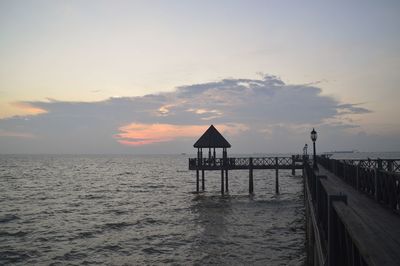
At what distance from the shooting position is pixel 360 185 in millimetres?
13844

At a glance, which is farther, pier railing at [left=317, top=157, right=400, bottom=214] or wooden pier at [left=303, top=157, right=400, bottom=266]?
pier railing at [left=317, top=157, right=400, bottom=214]

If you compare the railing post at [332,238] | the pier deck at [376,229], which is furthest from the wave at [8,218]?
the railing post at [332,238]

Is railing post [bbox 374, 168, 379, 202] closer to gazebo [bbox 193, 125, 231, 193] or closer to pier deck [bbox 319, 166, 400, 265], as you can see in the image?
pier deck [bbox 319, 166, 400, 265]

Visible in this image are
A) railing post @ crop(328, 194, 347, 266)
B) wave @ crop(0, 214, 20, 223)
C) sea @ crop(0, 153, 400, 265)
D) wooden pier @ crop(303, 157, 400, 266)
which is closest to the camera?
wooden pier @ crop(303, 157, 400, 266)

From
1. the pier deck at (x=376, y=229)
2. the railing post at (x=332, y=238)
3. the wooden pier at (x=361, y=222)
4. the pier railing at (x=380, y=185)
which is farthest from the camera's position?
the pier railing at (x=380, y=185)

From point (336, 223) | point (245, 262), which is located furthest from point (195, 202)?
point (336, 223)

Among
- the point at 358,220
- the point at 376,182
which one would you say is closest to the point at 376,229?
the point at 358,220

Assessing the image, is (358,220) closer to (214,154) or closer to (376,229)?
(376,229)

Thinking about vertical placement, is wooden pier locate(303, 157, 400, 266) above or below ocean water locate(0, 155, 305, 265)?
above

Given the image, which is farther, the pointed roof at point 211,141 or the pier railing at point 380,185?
the pointed roof at point 211,141

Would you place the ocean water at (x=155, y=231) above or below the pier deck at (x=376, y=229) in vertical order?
below

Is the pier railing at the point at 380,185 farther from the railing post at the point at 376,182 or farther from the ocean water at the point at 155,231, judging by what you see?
the ocean water at the point at 155,231

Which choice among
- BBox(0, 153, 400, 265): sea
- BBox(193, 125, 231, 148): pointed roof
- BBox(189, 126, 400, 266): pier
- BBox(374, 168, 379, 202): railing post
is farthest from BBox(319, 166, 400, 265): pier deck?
BBox(193, 125, 231, 148): pointed roof

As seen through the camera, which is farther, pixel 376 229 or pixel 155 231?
pixel 155 231
